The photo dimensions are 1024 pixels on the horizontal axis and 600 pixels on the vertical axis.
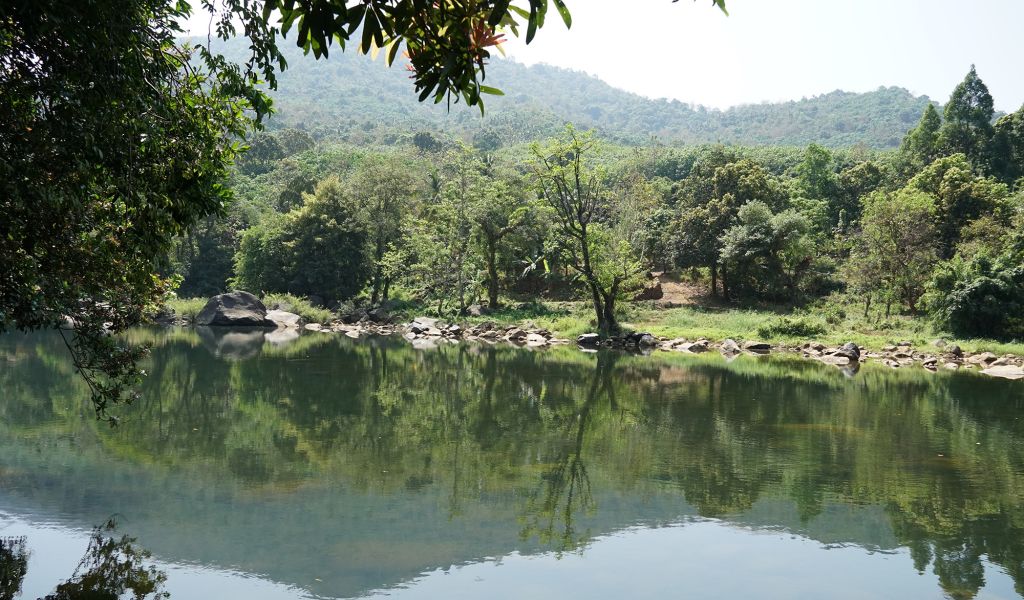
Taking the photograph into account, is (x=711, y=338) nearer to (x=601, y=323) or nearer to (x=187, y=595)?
(x=601, y=323)

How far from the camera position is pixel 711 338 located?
29.8m

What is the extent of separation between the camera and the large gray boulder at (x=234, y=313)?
115 ft

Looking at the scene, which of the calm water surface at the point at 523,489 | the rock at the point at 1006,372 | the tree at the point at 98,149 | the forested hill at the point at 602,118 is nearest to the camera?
the tree at the point at 98,149

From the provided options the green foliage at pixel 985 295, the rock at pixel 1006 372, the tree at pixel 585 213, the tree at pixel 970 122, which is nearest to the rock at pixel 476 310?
the tree at pixel 585 213

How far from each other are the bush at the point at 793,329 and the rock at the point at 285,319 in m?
21.2

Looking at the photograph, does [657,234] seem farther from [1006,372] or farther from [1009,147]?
[1006,372]

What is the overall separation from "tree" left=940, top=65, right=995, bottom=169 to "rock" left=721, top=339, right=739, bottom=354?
23.6m

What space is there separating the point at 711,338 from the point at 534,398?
50.3 ft

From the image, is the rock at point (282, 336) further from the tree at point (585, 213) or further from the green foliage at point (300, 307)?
the tree at point (585, 213)

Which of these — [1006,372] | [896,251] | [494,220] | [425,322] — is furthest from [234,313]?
[1006,372]

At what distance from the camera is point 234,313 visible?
3497 centimetres

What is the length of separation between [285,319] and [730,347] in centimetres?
2095

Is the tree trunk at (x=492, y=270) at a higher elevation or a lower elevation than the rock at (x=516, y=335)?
higher

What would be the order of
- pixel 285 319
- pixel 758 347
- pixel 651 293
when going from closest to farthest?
pixel 758 347 → pixel 285 319 → pixel 651 293
